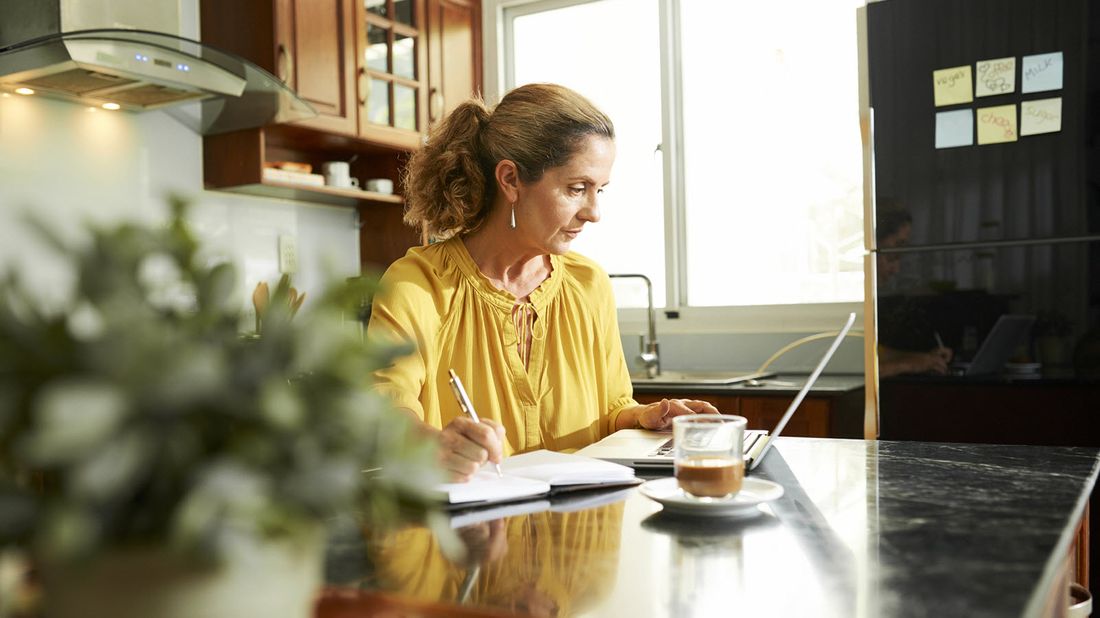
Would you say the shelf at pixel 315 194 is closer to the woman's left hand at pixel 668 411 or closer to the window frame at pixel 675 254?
the window frame at pixel 675 254

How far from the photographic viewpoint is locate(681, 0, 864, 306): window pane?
11.9ft

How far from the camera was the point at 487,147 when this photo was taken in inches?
80.4

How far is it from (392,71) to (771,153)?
1472 mm

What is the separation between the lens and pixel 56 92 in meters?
2.91

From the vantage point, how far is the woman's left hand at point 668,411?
5.61 ft

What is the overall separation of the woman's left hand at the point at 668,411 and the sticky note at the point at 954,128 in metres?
1.32

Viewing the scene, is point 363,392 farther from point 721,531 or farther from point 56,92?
point 56,92

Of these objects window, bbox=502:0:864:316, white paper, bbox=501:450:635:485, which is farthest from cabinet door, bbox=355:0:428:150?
white paper, bbox=501:450:635:485

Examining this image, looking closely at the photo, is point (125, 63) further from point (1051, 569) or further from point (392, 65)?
point (1051, 569)

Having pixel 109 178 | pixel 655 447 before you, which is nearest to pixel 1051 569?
pixel 655 447

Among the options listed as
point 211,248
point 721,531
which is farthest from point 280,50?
point 211,248

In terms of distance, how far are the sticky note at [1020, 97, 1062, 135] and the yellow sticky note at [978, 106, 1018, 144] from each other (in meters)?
0.02

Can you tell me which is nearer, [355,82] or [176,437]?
[176,437]

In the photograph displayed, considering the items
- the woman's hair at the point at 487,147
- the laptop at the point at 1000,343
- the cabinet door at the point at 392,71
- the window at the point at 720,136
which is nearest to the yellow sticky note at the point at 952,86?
the laptop at the point at 1000,343
